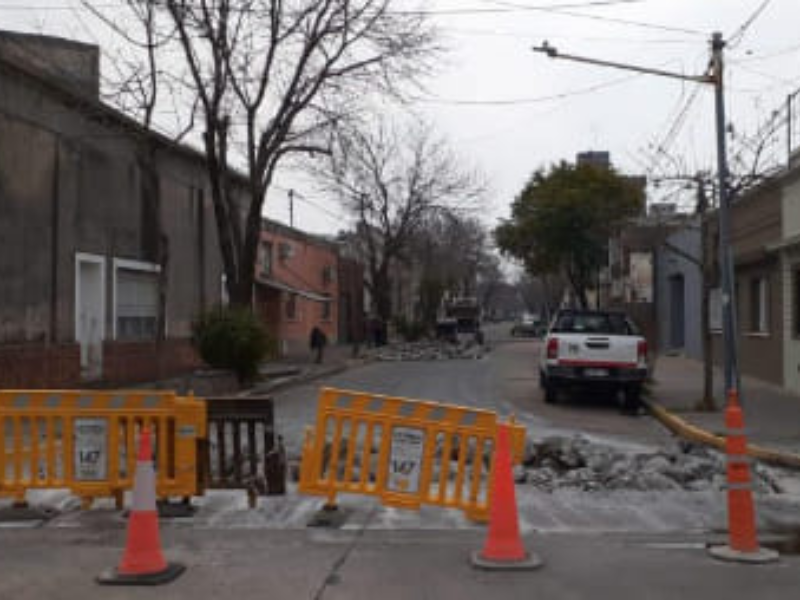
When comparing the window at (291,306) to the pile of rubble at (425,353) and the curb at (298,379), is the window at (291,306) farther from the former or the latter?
→ the curb at (298,379)

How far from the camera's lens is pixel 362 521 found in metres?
8.62

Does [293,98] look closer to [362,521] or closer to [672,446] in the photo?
[672,446]

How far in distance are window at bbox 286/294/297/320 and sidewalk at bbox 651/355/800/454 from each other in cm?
1909

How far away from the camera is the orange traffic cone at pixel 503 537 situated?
7.01 metres

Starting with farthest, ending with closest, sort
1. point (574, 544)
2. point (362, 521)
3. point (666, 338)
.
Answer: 1. point (666, 338)
2. point (362, 521)
3. point (574, 544)

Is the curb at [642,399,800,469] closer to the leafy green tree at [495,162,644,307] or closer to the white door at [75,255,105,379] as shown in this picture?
the white door at [75,255,105,379]

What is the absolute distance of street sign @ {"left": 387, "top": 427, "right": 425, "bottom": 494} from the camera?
8398 millimetres

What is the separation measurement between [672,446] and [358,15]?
13.9m

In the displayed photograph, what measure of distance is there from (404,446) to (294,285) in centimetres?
3775

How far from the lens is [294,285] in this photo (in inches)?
1805

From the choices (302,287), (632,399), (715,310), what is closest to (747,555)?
(632,399)

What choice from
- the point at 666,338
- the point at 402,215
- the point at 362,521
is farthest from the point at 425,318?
the point at 362,521

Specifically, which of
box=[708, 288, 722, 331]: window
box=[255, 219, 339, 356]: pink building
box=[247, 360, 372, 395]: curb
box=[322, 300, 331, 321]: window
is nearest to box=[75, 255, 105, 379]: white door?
box=[247, 360, 372, 395]: curb

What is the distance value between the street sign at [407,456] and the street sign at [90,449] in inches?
95.6
